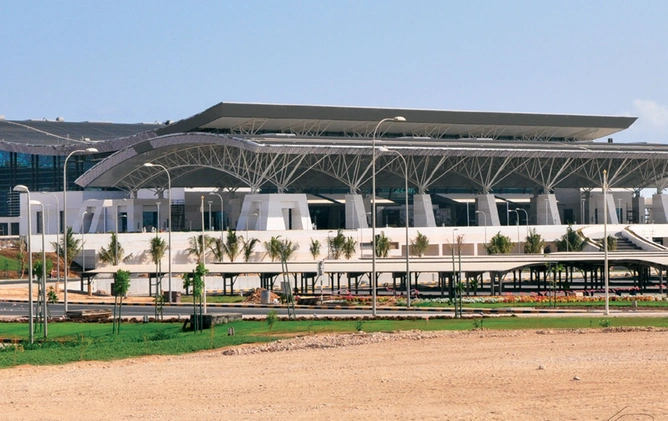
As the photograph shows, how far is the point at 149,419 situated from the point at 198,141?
3446 inches

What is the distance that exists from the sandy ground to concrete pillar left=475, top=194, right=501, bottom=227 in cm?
8996

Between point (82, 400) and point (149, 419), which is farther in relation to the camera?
point (82, 400)

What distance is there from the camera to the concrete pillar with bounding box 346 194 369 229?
122875mm

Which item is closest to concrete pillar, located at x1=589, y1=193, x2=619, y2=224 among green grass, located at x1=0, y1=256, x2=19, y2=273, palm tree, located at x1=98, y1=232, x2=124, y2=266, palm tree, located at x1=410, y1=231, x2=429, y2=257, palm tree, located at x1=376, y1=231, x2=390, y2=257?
palm tree, located at x1=410, y1=231, x2=429, y2=257

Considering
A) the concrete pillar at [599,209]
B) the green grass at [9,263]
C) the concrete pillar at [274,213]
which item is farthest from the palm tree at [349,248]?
the concrete pillar at [599,209]

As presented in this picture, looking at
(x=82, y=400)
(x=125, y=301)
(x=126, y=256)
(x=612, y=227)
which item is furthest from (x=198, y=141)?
(x=82, y=400)

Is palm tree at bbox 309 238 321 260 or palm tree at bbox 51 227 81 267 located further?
palm tree at bbox 309 238 321 260

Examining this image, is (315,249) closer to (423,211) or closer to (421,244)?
(421,244)

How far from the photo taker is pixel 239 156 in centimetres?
11550

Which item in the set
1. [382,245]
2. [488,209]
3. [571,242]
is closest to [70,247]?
[382,245]

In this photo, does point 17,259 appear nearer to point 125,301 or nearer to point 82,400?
point 125,301

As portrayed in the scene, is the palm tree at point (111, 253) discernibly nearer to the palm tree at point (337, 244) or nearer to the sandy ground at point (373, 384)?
the palm tree at point (337, 244)

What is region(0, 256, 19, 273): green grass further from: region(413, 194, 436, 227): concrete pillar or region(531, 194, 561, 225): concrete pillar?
region(531, 194, 561, 225): concrete pillar

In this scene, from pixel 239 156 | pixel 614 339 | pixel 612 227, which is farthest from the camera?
pixel 612 227
